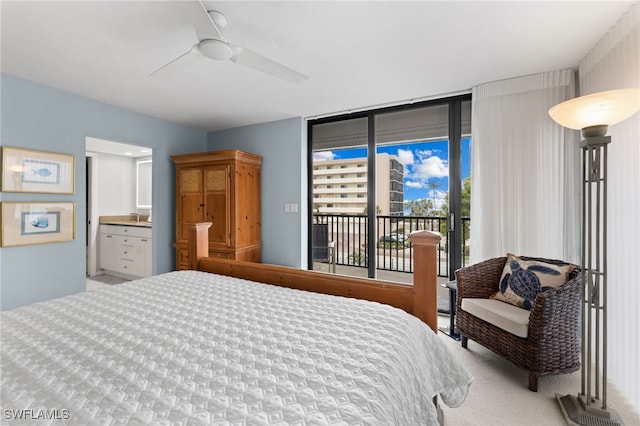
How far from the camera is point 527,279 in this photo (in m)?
2.16

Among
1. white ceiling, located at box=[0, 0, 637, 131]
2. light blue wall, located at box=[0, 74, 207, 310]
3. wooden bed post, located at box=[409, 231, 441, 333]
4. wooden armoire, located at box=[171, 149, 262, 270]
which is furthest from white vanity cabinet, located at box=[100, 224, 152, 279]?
wooden bed post, located at box=[409, 231, 441, 333]

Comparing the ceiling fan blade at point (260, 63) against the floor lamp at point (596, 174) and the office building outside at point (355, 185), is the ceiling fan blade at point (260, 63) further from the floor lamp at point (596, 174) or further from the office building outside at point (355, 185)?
the office building outside at point (355, 185)

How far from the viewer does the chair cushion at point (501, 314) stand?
1.95 metres

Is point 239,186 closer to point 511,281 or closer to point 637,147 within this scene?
point 511,281

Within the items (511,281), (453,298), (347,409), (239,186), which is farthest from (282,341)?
(239,186)

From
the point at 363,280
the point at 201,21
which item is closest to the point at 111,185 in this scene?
the point at 201,21

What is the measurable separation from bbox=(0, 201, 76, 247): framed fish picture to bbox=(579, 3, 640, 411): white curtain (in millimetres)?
4612

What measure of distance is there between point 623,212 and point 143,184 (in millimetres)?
6478

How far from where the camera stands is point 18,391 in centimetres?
77

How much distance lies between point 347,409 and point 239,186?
3.20 metres

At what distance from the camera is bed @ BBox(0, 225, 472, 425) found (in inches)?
27.9

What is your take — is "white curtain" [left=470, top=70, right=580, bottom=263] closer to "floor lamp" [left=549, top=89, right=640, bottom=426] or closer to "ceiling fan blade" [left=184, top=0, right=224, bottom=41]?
"floor lamp" [left=549, top=89, right=640, bottom=426]

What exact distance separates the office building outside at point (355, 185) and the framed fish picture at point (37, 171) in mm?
2703

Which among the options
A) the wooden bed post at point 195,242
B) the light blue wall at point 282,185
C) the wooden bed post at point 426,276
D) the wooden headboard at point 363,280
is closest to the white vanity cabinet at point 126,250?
the light blue wall at point 282,185
